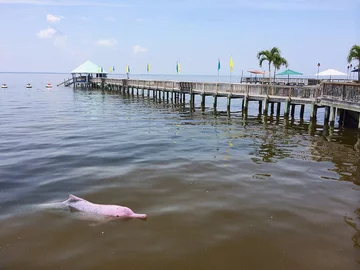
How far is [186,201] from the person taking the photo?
28.9ft

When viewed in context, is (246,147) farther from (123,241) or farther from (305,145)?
(123,241)

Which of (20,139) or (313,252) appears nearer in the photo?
(313,252)

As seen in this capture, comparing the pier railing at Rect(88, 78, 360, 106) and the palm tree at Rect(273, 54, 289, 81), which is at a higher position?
the palm tree at Rect(273, 54, 289, 81)

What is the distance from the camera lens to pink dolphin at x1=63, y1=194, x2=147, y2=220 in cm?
779

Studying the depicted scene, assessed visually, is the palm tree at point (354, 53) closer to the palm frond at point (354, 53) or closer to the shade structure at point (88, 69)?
the palm frond at point (354, 53)

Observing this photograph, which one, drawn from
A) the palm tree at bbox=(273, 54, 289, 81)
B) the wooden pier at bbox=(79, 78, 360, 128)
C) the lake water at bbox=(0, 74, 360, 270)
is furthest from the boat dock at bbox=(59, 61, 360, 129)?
the palm tree at bbox=(273, 54, 289, 81)

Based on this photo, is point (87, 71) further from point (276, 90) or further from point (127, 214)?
point (127, 214)

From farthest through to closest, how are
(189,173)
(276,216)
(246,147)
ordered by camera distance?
(246,147) < (189,173) < (276,216)

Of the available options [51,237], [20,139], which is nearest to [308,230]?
[51,237]

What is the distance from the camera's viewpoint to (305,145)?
1592cm

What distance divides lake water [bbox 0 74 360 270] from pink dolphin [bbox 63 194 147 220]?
0.27 metres

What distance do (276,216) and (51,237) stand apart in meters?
5.32

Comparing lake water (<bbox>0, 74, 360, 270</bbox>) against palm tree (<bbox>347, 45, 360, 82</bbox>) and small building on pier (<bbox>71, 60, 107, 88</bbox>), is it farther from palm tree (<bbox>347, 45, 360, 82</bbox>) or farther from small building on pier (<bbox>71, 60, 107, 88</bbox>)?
small building on pier (<bbox>71, 60, 107, 88</bbox>)

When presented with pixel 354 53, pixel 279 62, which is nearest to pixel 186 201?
pixel 354 53
